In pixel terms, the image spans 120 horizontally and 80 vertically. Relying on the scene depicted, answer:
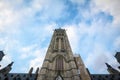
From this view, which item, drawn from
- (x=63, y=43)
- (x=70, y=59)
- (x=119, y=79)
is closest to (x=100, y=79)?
(x=119, y=79)

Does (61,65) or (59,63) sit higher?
(59,63)

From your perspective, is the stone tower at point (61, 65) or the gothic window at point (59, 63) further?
the gothic window at point (59, 63)

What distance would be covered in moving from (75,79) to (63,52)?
41.5ft

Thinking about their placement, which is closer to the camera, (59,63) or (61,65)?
(61,65)

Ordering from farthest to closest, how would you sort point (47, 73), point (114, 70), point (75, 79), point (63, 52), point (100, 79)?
point (114, 70) < point (63, 52) < point (100, 79) < point (47, 73) < point (75, 79)

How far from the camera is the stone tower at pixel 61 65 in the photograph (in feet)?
118

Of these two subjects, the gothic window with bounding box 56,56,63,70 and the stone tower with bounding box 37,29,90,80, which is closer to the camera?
the stone tower with bounding box 37,29,90,80

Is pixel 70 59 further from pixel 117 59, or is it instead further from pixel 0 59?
pixel 0 59

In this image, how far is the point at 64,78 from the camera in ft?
117

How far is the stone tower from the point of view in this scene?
35.9m

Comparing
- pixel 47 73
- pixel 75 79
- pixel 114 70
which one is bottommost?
pixel 75 79

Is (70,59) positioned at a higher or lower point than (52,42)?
lower

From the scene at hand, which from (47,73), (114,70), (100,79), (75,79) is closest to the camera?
(75,79)

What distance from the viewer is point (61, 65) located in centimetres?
3975
